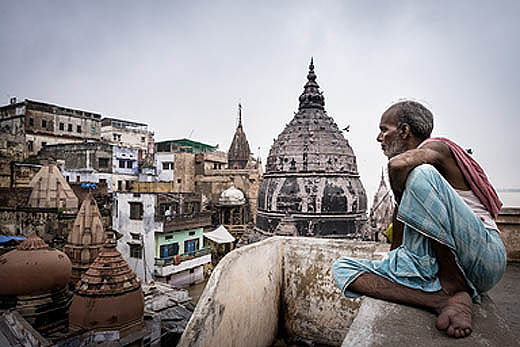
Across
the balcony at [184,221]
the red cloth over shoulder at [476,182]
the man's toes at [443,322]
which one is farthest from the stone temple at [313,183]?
the man's toes at [443,322]

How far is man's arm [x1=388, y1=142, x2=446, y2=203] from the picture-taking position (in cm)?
211

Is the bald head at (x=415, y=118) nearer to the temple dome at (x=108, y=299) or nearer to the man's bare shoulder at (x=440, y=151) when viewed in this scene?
the man's bare shoulder at (x=440, y=151)

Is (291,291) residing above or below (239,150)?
below

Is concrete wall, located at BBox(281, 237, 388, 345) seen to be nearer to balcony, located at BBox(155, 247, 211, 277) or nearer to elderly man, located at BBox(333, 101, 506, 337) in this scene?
elderly man, located at BBox(333, 101, 506, 337)

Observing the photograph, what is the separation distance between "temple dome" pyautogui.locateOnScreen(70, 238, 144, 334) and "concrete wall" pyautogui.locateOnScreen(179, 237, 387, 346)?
517cm

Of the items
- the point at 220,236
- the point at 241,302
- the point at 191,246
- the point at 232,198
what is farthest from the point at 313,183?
the point at 232,198

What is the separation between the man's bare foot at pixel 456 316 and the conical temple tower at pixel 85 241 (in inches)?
469

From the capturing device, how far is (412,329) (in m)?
1.81

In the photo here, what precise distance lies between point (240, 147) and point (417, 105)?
3937cm

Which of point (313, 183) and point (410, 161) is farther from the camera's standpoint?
point (313, 183)

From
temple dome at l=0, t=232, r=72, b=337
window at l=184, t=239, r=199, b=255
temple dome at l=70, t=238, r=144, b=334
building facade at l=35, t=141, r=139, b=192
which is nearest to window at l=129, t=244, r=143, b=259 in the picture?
window at l=184, t=239, r=199, b=255

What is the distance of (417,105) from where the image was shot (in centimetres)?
246

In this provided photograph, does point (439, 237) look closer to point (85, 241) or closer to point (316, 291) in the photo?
point (316, 291)

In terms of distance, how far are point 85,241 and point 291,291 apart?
9366 mm
